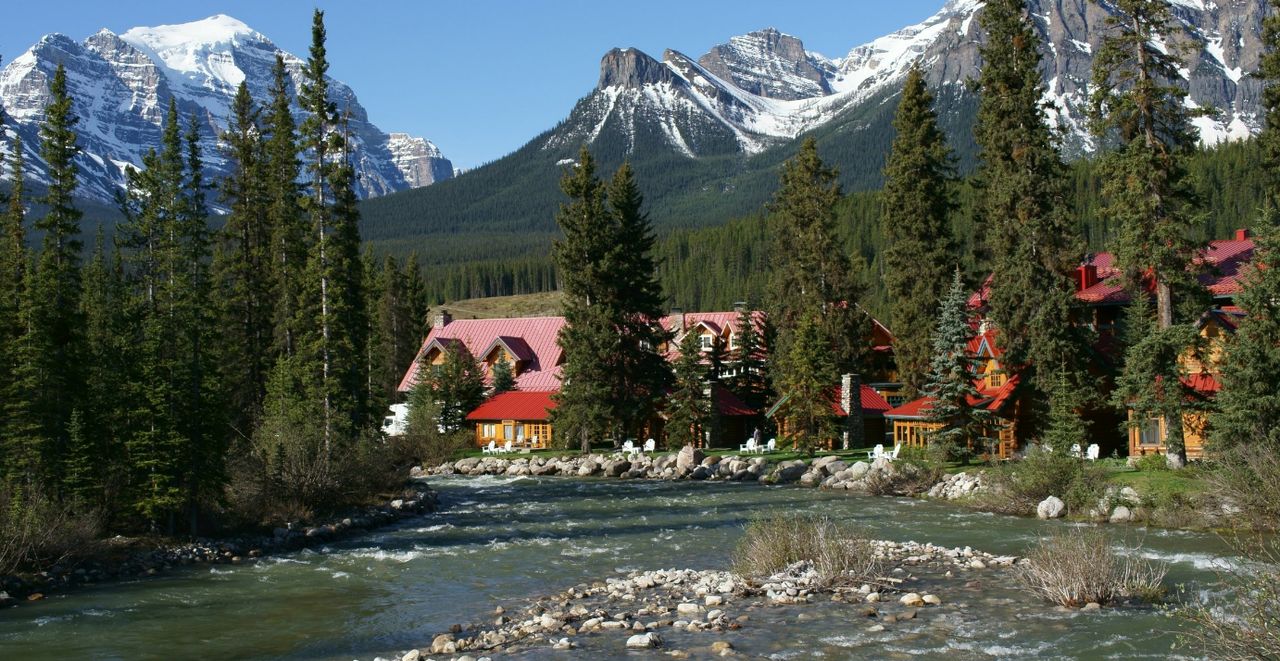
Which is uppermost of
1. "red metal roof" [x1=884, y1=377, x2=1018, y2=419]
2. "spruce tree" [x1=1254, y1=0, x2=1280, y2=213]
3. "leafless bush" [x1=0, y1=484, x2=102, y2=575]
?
"spruce tree" [x1=1254, y1=0, x2=1280, y2=213]

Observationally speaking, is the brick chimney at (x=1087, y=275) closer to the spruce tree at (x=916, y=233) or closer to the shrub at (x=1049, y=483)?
the spruce tree at (x=916, y=233)

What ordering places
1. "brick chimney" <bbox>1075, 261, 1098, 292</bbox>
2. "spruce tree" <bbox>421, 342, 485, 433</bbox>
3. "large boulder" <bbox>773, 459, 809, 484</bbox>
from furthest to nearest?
1. "spruce tree" <bbox>421, 342, 485, 433</bbox>
2. "brick chimney" <bbox>1075, 261, 1098, 292</bbox>
3. "large boulder" <bbox>773, 459, 809, 484</bbox>

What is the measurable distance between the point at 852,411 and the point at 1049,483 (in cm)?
1911

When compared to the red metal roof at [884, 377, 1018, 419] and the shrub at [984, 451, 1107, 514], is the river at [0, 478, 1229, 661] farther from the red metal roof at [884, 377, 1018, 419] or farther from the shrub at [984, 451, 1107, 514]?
the red metal roof at [884, 377, 1018, 419]

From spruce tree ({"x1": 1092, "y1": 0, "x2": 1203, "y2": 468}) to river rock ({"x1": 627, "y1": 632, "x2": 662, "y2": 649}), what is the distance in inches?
865

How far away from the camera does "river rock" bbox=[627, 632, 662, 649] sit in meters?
16.0

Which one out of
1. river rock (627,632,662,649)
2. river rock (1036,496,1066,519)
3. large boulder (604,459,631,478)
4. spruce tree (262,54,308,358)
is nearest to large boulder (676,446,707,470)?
large boulder (604,459,631,478)

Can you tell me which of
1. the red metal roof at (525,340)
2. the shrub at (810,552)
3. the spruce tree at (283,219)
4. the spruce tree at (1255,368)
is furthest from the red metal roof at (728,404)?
the shrub at (810,552)

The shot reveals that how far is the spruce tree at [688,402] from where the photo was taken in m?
52.0

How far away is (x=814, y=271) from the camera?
179 ft

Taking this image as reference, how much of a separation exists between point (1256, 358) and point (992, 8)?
2093 centimetres

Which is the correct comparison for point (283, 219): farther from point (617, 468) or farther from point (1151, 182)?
point (1151, 182)

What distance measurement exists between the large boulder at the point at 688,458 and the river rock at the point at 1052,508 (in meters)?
18.7

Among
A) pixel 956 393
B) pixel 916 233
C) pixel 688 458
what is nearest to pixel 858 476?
pixel 956 393
